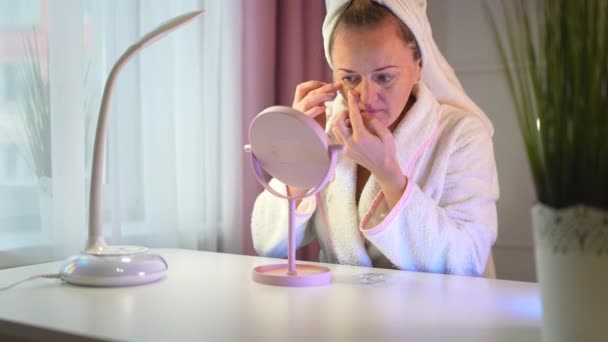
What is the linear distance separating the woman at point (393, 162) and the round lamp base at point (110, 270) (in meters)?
0.36

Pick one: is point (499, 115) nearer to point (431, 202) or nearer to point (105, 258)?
point (431, 202)

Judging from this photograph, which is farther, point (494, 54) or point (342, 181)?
point (494, 54)

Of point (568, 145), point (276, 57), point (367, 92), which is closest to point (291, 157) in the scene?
point (367, 92)

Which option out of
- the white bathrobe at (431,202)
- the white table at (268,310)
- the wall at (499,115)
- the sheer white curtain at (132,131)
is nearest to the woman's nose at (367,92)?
the white bathrobe at (431,202)

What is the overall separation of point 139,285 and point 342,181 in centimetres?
48

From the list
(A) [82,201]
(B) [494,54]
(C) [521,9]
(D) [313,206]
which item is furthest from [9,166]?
(B) [494,54]

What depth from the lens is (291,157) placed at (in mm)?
896

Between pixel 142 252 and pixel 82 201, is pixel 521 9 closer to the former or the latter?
pixel 142 252

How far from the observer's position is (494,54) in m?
1.83

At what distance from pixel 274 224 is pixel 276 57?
0.73 meters

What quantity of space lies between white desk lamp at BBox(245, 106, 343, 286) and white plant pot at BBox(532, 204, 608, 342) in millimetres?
411

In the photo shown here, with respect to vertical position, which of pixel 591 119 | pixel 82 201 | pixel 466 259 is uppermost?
pixel 591 119

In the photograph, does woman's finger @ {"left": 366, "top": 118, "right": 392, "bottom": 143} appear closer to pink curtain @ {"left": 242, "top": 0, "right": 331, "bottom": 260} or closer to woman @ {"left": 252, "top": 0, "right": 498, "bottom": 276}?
woman @ {"left": 252, "top": 0, "right": 498, "bottom": 276}

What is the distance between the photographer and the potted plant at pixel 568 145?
1.49 ft
